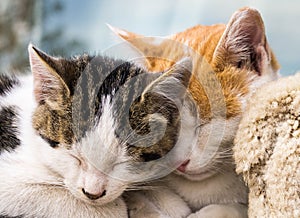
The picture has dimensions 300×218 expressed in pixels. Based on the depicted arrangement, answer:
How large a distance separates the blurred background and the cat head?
0.31 meters

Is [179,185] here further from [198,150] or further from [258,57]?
[258,57]

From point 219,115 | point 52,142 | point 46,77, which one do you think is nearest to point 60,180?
point 52,142

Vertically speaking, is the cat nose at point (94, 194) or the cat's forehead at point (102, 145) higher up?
the cat's forehead at point (102, 145)

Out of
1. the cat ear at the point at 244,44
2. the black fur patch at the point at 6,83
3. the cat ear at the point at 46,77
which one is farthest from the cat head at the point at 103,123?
the black fur patch at the point at 6,83

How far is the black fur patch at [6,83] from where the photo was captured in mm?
1038

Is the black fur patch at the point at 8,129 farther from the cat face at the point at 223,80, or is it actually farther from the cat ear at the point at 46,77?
the cat face at the point at 223,80

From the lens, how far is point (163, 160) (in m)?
0.79

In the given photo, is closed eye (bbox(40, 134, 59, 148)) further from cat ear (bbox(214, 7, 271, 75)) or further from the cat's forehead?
cat ear (bbox(214, 7, 271, 75))

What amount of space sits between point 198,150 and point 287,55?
521 millimetres

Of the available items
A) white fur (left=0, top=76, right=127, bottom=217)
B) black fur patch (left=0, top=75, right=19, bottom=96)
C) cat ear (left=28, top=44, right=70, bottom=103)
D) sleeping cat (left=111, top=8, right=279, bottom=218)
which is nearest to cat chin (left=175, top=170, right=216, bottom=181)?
sleeping cat (left=111, top=8, right=279, bottom=218)

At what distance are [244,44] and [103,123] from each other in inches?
11.4

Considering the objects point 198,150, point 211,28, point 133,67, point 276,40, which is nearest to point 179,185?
point 198,150

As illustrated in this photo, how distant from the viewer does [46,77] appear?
81cm

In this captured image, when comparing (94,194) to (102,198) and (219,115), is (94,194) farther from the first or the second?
(219,115)
